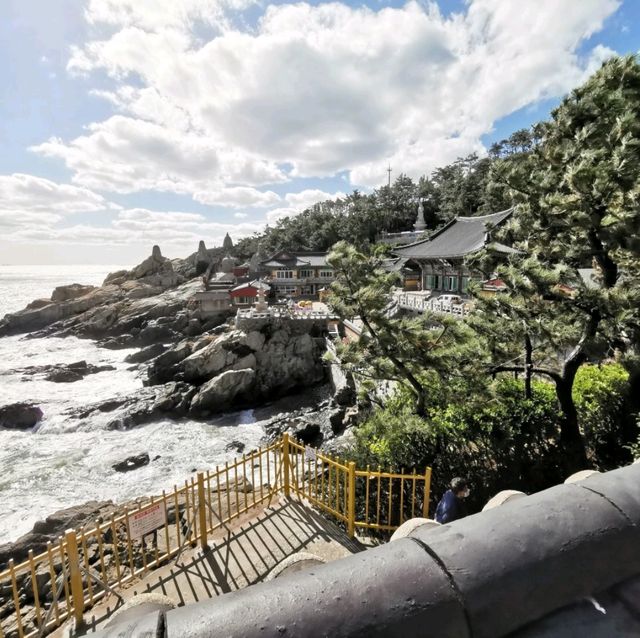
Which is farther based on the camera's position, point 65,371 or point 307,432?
point 65,371

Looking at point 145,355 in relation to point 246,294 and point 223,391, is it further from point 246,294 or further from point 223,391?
point 223,391

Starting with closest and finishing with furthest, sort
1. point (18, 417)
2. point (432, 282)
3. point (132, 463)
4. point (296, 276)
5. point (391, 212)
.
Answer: point (132, 463) → point (18, 417) → point (432, 282) → point (296, 276) → point (391, 212)

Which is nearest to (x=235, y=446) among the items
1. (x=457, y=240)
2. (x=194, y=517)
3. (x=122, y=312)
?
(x=194, y=517)

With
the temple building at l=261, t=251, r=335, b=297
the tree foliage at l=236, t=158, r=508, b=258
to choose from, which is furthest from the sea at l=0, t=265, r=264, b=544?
the tree foliage at l=236, t=158, r=508, b=258

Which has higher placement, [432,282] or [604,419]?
[432,282]

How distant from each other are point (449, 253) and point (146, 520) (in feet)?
79.0

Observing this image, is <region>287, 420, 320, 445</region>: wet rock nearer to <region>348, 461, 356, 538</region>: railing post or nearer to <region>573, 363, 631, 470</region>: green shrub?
<region>348, 461, 356, 538</region>: railing post

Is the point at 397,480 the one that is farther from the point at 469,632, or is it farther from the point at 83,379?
the point at 83,379

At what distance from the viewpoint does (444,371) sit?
25.6ft

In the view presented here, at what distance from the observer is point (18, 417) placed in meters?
21.8

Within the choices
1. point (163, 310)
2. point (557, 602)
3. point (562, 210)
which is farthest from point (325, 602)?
point (163, 310)

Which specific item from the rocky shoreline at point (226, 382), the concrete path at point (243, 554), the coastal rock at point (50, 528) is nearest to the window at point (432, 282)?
the rocky shoreline at point (226, 382)

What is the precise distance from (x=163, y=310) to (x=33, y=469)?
33014 mm

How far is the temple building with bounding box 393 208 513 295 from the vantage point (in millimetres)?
24766
